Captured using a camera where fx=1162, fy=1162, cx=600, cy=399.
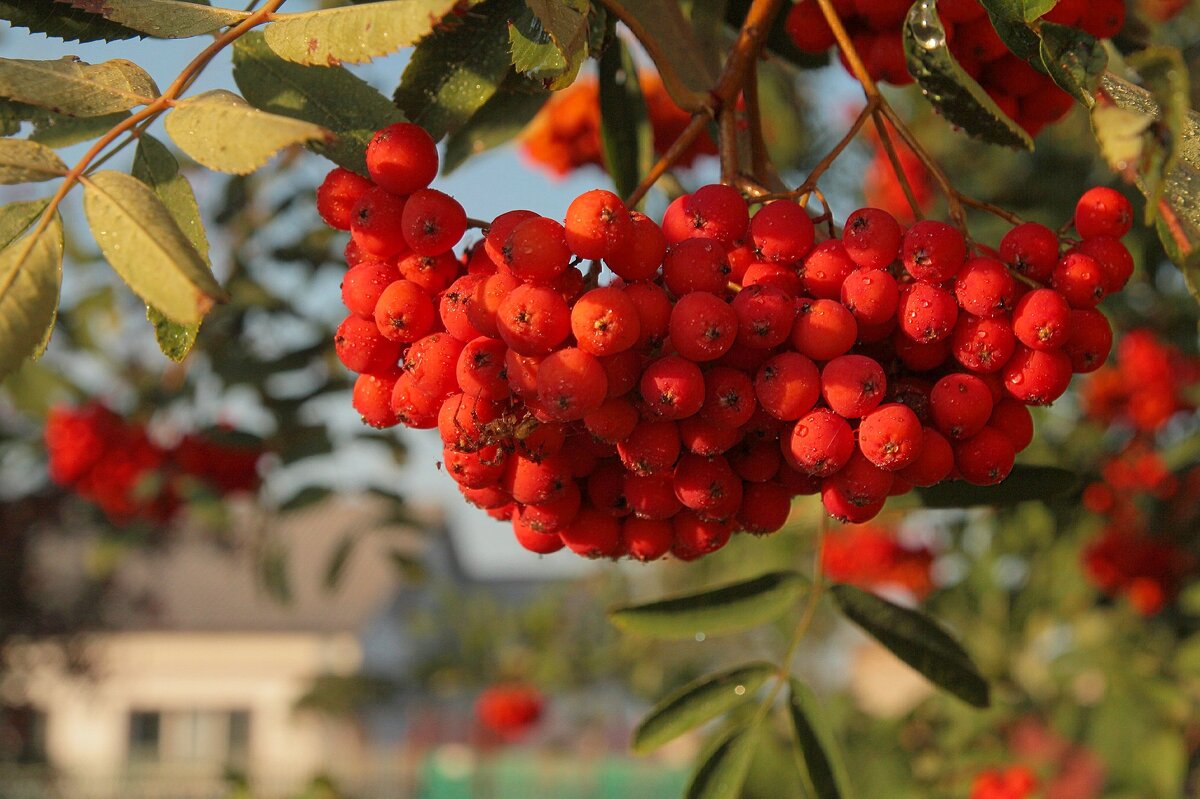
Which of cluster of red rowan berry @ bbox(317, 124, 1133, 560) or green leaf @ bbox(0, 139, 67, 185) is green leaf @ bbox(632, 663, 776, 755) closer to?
cluster of red rowan berry @ bbox(317, 124, 1133, 560)

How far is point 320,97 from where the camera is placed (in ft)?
3.29

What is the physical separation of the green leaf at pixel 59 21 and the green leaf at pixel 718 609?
32.0 inches

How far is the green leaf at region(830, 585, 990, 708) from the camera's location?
1349mm

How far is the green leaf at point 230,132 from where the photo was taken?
2.52 ft

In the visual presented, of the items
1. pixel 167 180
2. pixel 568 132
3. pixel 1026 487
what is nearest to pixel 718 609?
pixel 1026 487

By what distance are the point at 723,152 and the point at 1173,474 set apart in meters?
3.13

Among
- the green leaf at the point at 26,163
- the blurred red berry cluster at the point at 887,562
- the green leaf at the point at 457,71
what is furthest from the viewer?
the blurred red berry cluster at the point at 887,562

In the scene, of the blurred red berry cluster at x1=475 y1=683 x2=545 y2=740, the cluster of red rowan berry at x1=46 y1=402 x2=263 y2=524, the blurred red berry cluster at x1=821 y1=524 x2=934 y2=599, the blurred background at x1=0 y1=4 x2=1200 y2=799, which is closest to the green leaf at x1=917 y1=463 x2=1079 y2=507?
the blurred background at x1=0 y1=4 x2=1200 y2=799

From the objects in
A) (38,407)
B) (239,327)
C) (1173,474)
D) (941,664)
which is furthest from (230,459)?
(1173,474)

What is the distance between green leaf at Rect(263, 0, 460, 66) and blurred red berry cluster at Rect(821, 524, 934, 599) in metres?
3.37

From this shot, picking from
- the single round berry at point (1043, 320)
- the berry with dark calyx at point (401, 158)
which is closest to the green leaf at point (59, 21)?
the berry with dark calyx at point (401, 158)

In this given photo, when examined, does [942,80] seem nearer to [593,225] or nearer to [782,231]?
[782,231]

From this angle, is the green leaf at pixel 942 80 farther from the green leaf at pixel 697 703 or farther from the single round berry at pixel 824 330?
the green leaf at pixel 697 703

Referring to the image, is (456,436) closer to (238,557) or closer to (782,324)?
(782,324)
